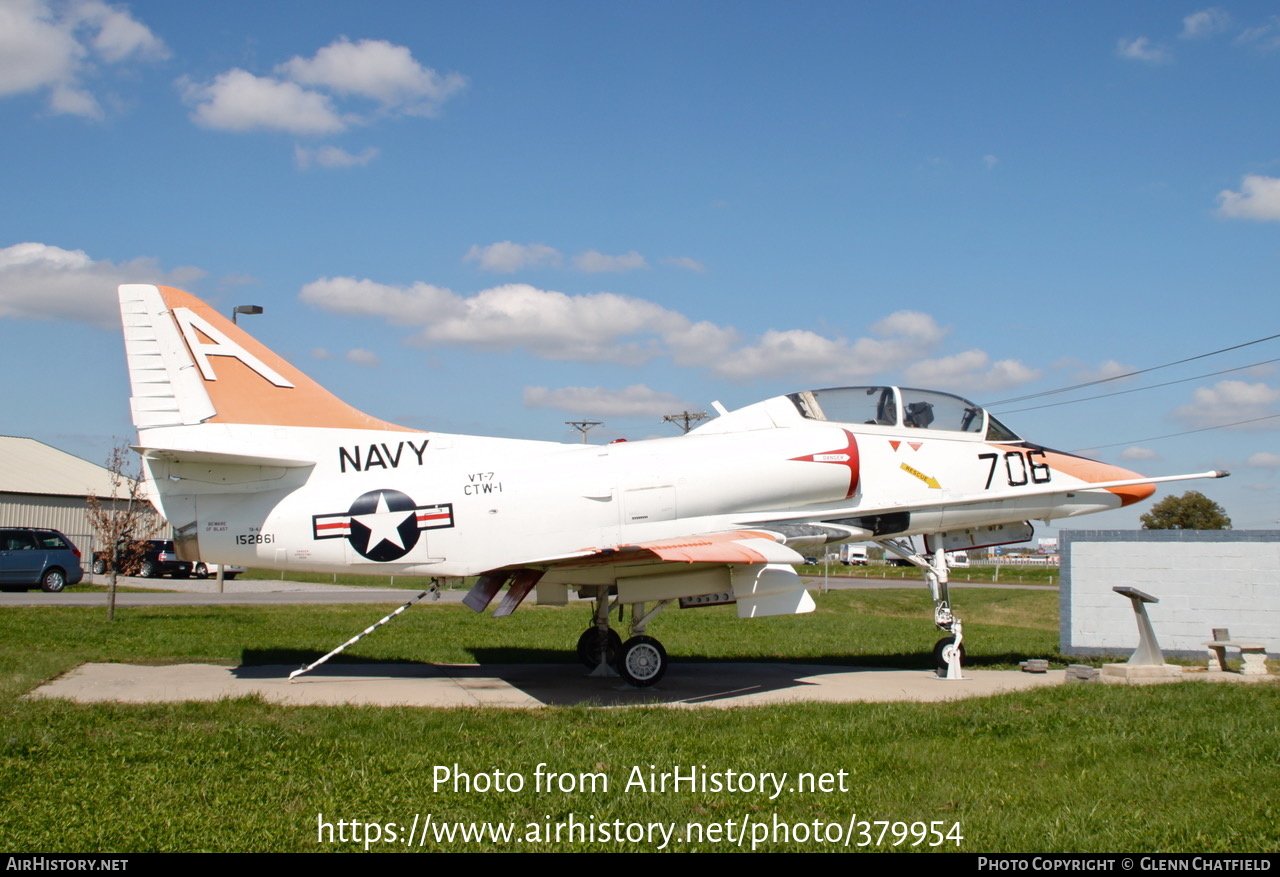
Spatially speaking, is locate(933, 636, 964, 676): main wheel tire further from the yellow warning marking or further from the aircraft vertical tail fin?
the aircraft vertical tail fin

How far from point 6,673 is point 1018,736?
35.5ft

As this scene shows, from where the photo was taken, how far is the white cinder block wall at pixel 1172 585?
48.7 feet

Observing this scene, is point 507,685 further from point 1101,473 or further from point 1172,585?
point 1172,585

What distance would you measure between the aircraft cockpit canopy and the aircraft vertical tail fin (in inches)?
230

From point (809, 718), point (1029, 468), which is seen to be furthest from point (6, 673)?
point (1029, 468)

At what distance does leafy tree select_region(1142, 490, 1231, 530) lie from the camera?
66.9 metres

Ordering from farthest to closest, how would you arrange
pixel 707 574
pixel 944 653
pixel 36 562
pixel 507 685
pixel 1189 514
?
pixel 1189 514 → pixel 36 562 → pixel 944 653 → pixel 507 685 → pixel 707 574

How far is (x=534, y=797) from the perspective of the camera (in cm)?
607

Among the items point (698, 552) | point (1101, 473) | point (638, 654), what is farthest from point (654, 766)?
point (1101, 473)

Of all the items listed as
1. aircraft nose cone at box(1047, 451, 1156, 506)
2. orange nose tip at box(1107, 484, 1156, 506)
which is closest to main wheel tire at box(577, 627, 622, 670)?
aircraft nose cone at box(1047, 451, 1156, 506)

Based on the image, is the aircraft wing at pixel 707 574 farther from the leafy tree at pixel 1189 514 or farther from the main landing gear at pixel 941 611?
the leafy tree at pixel 1189 514

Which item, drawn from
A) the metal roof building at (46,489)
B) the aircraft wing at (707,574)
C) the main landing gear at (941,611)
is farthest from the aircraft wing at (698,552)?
the metal roof building at (46,489)

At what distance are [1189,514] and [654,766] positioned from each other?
72.6 m

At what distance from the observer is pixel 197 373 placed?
37.2ft
